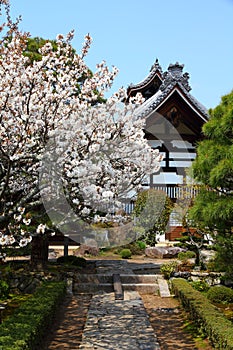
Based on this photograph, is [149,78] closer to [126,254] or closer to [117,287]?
[126,254]

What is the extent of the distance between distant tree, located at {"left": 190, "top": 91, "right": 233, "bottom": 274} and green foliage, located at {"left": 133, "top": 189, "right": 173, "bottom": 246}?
8413mm

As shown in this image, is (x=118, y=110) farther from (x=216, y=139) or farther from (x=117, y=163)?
(x=216, y=139)

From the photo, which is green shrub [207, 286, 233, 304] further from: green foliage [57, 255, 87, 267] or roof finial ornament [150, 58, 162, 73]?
roof finial ornament [150, 58, 162, 73]

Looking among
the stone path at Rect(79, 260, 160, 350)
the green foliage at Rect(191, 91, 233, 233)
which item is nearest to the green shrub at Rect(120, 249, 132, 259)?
the stone path at Rect(79, 260, 160, 350)

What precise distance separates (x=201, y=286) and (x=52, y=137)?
5934 millimetres

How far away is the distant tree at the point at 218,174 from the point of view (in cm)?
620

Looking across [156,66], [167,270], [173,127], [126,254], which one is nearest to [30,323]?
[167,270]

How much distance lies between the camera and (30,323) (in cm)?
578

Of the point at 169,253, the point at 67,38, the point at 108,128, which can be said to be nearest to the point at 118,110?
the point at 108,128

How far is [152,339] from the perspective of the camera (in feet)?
21.0

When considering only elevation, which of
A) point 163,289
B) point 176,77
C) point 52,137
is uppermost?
point 176,77

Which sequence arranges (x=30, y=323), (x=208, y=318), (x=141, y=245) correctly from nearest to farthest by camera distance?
(x=30, y=323) < (x=208, y=318) < (x=141, y=245)

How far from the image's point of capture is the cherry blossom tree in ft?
19.3

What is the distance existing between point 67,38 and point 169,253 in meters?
10.4
